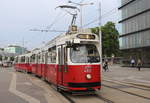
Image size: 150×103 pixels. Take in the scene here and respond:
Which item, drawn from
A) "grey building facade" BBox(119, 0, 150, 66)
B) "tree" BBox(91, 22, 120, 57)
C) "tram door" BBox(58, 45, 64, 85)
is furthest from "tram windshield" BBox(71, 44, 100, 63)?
"tree" BBox(91, 22, 120, 57)

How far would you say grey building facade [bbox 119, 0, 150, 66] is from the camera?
52.2 metres

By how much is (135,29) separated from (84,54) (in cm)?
4534

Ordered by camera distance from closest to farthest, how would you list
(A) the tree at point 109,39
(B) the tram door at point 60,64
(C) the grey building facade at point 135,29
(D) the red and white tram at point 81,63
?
(D) the red and white tram at point 81,63, (B) the tram door at point 60,64, (C) the grey building facade at point 135,29, (A) the tree at point 109,39

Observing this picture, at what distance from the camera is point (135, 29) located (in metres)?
57.0

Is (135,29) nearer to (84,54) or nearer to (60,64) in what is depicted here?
(60,64)

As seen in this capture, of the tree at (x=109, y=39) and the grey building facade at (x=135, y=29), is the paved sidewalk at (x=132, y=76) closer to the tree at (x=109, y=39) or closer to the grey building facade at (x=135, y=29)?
the grey building facade at (x=135, y=29)

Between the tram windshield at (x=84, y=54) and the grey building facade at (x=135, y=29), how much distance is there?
38.7 metres

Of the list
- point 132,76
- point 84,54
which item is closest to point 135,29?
point 132,76

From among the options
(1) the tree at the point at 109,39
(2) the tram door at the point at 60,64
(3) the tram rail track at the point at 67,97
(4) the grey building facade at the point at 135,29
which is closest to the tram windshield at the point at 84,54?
(2) the tram door at the point at 60,64

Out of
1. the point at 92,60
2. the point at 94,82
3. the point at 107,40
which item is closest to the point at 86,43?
the point at 92,60

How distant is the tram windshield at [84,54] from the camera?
13250 mm

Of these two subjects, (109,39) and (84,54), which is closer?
(84,54)

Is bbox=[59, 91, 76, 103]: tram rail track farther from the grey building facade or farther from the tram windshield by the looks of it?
the grey building facade

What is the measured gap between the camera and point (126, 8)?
197 feet
